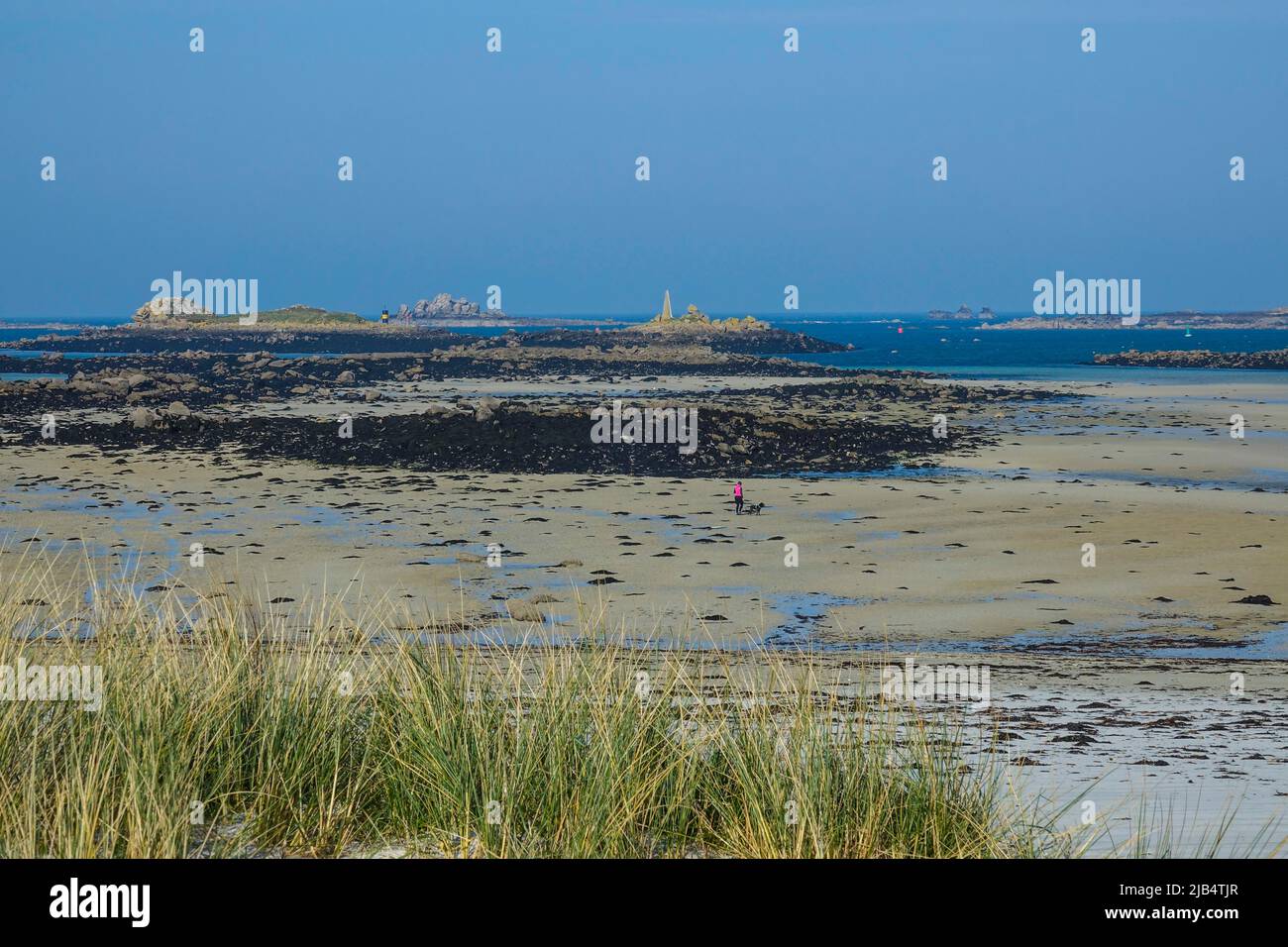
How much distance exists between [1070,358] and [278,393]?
2482 inches

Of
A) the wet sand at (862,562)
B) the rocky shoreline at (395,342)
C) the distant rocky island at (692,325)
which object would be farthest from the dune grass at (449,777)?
the distant rocky island at (692,325)

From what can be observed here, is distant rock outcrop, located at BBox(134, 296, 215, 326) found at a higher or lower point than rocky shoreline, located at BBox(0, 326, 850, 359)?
higher

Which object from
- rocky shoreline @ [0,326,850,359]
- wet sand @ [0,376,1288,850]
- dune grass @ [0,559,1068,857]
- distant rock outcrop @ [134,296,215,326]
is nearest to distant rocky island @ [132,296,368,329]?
→ distant rock outcrop @ [134,296,215,326]

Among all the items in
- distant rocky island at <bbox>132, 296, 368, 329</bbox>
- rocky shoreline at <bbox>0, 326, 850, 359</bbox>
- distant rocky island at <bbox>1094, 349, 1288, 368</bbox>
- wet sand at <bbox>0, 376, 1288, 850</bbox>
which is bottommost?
wet sand at <bbox>0, 376, 1288, 850</bbox>

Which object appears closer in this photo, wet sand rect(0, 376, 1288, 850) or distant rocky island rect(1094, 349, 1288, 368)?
wet sand rect(0, 376, 1288, 850)

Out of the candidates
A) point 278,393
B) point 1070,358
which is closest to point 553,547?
point 278,393

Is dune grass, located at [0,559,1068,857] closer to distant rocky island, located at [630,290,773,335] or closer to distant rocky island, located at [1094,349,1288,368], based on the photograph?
distant rocky island, located at [1094,349,1288,368]

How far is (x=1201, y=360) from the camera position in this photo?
74.1 m

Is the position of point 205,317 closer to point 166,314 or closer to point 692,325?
point 166,314

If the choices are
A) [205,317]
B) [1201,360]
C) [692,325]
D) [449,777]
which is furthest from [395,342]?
[449,777]

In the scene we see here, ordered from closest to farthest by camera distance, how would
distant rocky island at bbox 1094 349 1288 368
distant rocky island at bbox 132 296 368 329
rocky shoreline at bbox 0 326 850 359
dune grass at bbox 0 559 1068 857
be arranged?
dune grass at bbox 0 559 1068 857, distant rocky island at bbox 1094 349 1288 368, rocky shoreline at bbox 0 326 850 359, distant rocky island at bbox 132 296 368 329

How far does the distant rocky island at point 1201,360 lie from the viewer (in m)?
69.6

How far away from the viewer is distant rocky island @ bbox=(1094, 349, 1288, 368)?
69.6 m
